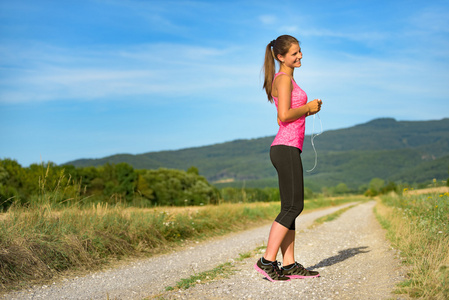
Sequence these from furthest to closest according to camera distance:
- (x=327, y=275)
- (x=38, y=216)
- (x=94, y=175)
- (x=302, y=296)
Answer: (x=94, y=175) → (x=38, y=216) → (x=327, y=275) → (x=302, y=296)

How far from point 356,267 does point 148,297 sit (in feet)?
8.96

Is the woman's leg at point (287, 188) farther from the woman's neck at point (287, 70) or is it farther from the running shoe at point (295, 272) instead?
the woman's neck at point (287, 70)

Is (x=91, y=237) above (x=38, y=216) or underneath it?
underneath

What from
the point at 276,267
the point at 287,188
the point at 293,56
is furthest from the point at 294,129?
the point at 276,267

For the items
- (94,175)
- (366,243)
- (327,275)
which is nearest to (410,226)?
(366,243)

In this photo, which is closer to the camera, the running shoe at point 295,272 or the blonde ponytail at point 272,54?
the blonde ponytail at point 272,54

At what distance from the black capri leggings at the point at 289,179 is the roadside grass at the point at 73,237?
134 inches

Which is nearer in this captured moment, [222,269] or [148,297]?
[148,297]

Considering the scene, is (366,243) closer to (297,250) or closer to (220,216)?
(297,250)

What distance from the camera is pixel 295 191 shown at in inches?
172

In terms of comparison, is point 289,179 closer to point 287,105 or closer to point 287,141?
point 287,141

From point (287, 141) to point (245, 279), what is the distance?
1740mm

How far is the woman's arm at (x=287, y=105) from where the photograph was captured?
421cm

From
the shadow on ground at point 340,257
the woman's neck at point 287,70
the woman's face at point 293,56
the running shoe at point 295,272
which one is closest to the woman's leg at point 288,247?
the running shoe at point 295,272
